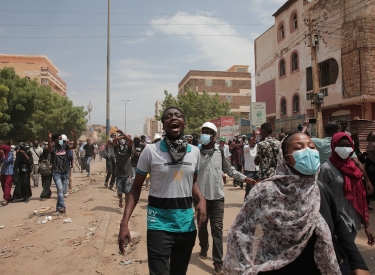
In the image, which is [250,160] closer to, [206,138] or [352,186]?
[206,138]

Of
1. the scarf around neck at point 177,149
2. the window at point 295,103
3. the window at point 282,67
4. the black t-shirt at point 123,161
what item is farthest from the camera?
the window at point 282,67

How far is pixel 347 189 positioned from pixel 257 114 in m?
18.5

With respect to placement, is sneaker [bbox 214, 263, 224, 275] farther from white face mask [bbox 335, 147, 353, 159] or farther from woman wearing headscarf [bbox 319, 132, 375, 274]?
white face mask [bbox 335, 147, 353, 159]

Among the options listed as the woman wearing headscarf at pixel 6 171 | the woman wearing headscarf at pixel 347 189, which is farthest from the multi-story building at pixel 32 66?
the woman wearing headscarf at pixel 347 189

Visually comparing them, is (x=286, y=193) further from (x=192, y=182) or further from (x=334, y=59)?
(x=334, y=59)

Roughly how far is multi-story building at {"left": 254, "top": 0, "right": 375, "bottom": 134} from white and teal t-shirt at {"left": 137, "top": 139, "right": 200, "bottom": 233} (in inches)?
556

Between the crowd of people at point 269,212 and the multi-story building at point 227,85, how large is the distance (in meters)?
52.3

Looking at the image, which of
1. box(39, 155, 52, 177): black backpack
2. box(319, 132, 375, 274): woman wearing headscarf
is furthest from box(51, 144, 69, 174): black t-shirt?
box(319, 132, 375, 274): woman wearing headscarf

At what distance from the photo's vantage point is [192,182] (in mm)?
2943

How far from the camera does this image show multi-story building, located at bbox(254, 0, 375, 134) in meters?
17.5

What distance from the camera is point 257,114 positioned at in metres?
21.4

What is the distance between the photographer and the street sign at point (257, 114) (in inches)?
837

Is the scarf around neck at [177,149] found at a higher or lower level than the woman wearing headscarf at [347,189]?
higher

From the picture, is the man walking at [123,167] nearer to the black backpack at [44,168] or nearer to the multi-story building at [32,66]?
the black backpack at [44,168]
